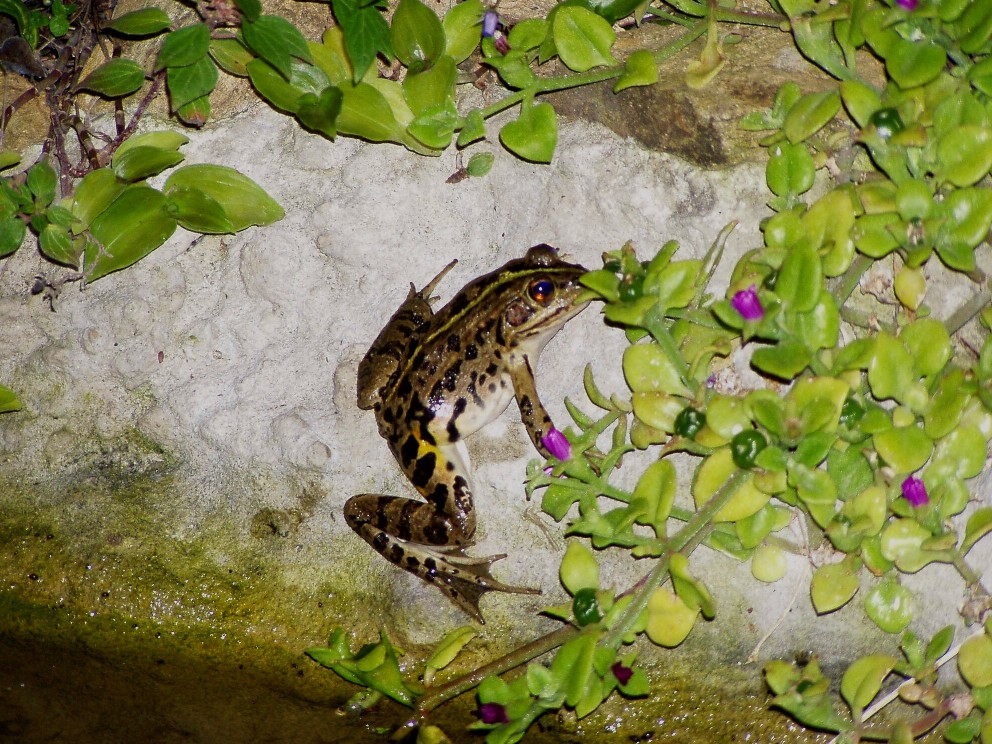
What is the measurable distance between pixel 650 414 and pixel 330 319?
52.1 inches

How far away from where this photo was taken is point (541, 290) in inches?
121

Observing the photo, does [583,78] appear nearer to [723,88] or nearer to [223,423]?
[723,88]

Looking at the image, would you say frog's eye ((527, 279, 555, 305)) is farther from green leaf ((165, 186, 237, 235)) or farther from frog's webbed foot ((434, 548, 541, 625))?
green leaf ((165, 186, 237, 235))

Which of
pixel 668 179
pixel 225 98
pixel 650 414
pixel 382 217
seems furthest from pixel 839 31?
pixel 225 98

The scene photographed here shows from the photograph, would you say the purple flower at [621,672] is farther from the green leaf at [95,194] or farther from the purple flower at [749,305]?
the green leaf at [95,194]

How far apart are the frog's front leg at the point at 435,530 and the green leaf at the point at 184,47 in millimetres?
1629

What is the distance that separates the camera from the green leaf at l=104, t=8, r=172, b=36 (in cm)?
313

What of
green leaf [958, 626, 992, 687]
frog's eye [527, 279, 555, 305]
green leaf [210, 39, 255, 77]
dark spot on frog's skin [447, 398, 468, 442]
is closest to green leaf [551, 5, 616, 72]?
frog's eye [527, 279, 555, 305]

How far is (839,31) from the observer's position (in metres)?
2.88

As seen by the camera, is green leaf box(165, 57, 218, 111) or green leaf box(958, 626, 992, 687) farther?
green leaf box(165, 57, 218, 111)

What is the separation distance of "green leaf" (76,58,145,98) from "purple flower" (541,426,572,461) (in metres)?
2.07

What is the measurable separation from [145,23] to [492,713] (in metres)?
2.73

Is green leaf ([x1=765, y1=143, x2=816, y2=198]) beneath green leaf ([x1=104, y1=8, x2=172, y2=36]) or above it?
beneath

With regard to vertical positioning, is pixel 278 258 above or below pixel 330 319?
above
